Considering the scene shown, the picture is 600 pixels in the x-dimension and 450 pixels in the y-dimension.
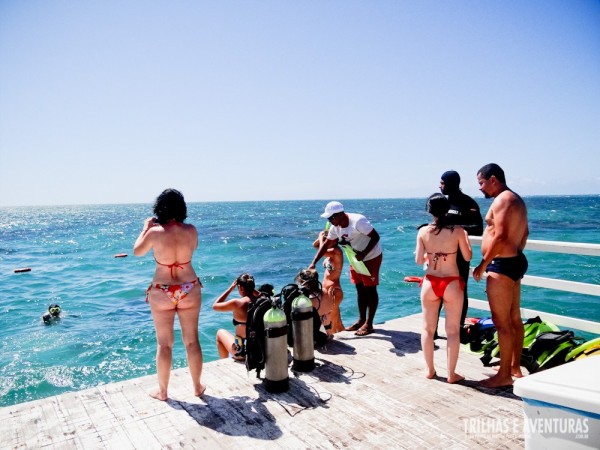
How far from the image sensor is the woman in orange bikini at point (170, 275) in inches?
150

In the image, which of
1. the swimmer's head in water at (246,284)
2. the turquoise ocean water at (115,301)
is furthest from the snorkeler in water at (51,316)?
the swimmer's head in water at (246,284)

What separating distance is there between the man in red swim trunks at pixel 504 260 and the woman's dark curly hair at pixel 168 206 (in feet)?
10.0

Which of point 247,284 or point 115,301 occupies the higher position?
point 247,284

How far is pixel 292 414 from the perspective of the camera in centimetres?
372

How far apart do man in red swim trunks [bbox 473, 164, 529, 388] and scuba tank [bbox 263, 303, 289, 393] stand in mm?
2112

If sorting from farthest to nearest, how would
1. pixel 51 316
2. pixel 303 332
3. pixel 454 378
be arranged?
pixel 51 316 < pixel 303 332 < pixel 454 378

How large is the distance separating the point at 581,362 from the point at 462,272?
9.00ft

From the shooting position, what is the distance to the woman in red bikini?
406 cm

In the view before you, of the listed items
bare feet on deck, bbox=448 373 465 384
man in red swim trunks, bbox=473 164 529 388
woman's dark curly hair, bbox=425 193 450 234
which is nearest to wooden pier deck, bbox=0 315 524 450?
bare feet on deck, bbox=448 373 465 384

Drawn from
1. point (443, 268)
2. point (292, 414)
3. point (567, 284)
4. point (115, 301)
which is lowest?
point (115, 301)

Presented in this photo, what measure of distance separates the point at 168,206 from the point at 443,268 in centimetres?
288

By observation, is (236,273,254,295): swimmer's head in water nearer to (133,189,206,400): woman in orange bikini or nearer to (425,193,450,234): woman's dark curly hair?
(133,189,206,400): woman in orange bikini

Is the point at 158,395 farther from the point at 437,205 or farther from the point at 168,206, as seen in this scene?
the point at 437,205

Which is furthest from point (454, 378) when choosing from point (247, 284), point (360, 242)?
point (247, 284)
